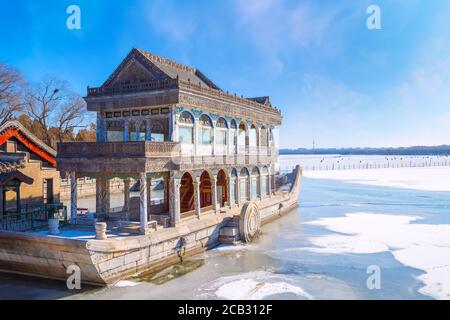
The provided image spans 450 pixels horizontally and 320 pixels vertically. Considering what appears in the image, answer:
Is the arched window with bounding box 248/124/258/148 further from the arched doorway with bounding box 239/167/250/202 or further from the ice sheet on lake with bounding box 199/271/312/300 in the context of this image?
the ice sheet on lake with bounding box 199/271/312/300

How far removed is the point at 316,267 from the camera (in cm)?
1664

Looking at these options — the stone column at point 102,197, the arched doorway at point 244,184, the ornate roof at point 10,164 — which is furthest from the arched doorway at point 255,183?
the ornate roof at point 10,164

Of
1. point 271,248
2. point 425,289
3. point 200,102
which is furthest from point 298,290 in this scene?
point 200,102

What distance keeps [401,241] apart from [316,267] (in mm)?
7179

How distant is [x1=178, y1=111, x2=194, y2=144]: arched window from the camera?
1873 cm

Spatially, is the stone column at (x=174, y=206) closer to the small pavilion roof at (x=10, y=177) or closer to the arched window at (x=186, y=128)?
the arched window at (x=186, y=128)

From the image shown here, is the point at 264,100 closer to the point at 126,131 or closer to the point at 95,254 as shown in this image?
the point at 126,131

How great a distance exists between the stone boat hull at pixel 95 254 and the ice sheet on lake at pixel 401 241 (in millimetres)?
7485

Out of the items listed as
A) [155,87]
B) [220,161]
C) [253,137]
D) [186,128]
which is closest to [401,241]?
[220,161]

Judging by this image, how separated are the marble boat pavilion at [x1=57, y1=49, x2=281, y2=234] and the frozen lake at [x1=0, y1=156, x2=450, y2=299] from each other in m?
2.96

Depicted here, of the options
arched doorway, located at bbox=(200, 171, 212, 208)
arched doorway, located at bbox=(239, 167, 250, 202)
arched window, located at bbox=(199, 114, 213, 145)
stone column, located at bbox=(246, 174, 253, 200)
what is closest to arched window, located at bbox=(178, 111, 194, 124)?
arched window, located at bbox=(199, 114, 213, 145)

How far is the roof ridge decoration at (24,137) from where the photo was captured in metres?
21.3

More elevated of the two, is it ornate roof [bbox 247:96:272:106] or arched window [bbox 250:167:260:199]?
ornate roof [bbox 247:96:272:106]
